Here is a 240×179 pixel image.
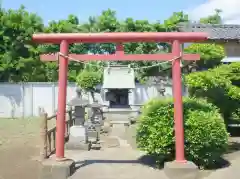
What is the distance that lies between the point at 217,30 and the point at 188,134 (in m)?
19.0

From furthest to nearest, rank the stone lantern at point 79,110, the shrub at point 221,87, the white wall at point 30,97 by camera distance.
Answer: the white wall at point 30,97
the shrub at point 221,87
the stone lantern at point 79,110

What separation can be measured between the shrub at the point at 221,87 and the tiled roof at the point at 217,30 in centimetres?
1083

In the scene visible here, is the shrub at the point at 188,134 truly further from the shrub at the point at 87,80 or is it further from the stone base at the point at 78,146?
the shrub at the point at 87,80

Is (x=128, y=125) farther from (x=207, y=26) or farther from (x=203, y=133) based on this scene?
(x=207, y=26)

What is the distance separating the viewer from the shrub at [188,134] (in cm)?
741

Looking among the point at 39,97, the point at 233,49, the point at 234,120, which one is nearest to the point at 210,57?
the point at 234,120

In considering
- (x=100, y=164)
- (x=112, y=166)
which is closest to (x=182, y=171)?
(x=112, y=166)

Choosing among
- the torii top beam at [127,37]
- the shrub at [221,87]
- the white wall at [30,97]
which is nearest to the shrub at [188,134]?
the torii top beam at [127,37]

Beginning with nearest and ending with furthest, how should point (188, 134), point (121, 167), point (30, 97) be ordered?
point (188, 134) → point (121, 167) → point (30, 97)

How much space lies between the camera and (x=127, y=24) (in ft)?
82.6

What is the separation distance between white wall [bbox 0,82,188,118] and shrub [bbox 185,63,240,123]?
1171 centimetres

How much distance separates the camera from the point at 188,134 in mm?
7414

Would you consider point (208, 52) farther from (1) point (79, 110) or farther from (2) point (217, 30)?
(2) point (217, 30)

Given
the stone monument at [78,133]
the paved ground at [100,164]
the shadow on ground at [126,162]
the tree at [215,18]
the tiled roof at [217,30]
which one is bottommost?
the paved ground at [100,164]
